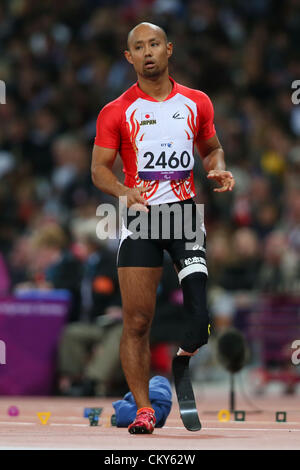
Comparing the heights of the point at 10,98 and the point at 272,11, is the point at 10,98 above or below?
below

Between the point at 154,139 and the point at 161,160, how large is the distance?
0.14 m

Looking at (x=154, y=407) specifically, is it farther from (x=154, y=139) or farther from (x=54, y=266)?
(x=54, y=266)

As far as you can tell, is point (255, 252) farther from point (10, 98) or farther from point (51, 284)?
point (10, 98)

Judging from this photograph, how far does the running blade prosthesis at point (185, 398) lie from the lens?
700 cm

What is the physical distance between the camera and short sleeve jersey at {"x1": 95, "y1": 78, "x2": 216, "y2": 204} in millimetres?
7012

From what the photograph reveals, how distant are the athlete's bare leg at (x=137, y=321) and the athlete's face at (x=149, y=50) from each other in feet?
4.16

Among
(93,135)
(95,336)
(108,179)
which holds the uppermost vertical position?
(93,135)

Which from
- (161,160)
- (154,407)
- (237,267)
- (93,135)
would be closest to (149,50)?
(161,160)

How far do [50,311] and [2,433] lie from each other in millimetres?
6292

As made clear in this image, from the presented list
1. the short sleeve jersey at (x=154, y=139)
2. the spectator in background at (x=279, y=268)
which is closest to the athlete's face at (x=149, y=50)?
the short sleeve jersey at (x=154, y=139)

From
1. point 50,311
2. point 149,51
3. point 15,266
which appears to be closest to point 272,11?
point 15,266

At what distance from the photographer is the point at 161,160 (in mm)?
7012

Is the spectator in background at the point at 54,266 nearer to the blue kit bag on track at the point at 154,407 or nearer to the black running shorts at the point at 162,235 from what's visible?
the blue kit bag on track at the point at 154,407
